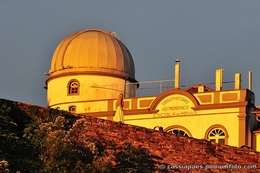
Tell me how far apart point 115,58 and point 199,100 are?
794 cm

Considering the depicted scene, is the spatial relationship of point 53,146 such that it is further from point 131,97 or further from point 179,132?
point 131,97

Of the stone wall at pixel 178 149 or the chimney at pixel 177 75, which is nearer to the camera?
the stone wall at pixel 178 149

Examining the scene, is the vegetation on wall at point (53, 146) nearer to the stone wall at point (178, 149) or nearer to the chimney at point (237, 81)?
the stone wall at point (178, 149)

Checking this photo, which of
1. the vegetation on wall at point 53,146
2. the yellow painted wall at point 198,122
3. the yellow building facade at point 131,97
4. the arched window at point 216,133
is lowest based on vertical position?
the vegetation on wall at point 53,146

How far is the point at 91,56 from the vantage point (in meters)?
69.8

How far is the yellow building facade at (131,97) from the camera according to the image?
63.3 metres

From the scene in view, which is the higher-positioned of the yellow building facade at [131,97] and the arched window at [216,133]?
the yellow building facade at [131,97]

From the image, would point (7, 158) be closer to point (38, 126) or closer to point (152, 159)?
point (38, 126)

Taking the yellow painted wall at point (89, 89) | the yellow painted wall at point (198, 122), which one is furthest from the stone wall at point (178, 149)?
the yellow painted wall at point (89, 89)

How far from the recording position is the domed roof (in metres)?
69.8

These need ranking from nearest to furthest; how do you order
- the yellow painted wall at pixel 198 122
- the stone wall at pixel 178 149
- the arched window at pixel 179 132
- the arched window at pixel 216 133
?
the stone wall at pixel 178 149, the yellow painted wall at pixel 198 122, the arched window at pixel 216 133, the arched window at pixel 179 132

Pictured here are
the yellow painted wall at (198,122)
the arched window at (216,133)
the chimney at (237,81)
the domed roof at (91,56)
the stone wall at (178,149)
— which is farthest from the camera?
the domed roof at (91,56)

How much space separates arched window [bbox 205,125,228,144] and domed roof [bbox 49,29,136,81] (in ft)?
29.8

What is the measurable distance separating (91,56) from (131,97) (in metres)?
4.21
